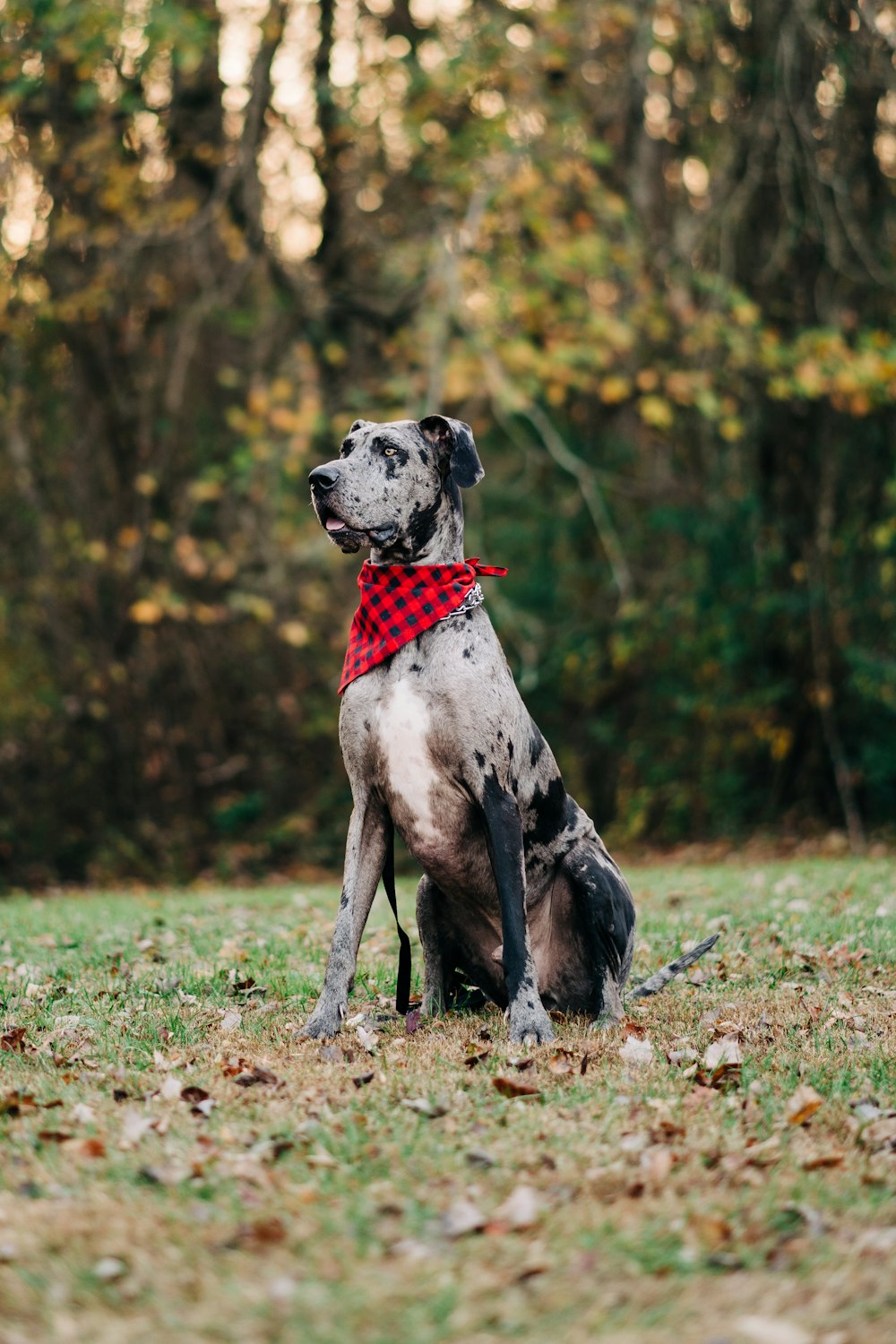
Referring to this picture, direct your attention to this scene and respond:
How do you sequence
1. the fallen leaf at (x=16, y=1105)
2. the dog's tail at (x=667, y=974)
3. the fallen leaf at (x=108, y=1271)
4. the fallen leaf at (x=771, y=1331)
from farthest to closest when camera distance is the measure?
the dog's tail at (x=667, y=974)
the fallen leaf at (x=16, y=1105)
the fallen leaf at (x=108, y=1271)
the fallen leaf at (x=771, y=1331)

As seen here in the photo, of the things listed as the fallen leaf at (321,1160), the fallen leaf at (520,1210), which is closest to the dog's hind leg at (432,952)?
the fallen leaf at (321,1160)

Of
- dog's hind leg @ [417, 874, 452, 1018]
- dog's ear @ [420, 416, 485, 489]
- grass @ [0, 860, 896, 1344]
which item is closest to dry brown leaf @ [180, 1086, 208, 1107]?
grass @ [0, 860, 896, 1344]

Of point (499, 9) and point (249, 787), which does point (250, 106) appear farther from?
point (249, 787)

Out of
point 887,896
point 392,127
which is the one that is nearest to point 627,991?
point 887,896

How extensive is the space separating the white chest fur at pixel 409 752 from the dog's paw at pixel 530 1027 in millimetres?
668

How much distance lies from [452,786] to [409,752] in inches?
7.6

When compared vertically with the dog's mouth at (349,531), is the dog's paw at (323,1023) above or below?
below

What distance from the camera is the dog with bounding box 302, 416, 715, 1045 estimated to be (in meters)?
4.59

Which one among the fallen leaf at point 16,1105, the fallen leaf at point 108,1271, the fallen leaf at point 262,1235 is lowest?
the fallen leaf at point 16,1105

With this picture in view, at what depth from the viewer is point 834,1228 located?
3.02 m

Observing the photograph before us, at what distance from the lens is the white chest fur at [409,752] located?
4.59 meters

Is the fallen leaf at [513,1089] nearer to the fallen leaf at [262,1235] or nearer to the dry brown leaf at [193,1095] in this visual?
the dry brown leaf at [193,1095]

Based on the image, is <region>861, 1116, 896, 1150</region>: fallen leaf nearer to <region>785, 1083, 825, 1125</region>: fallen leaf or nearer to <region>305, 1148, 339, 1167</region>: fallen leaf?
<region>785, 1083, 825, 1125</region>: fallen leaf

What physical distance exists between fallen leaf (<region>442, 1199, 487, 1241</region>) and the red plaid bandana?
2018mm
